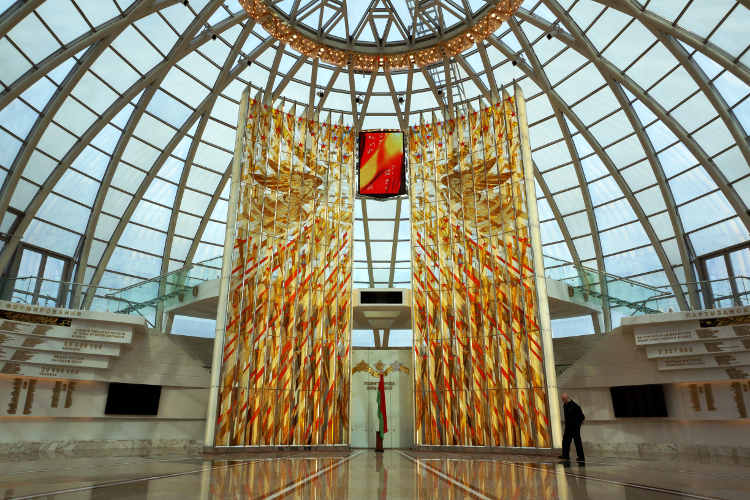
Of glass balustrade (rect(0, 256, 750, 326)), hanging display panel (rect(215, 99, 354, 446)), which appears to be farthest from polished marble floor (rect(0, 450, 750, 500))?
glass balustrade (rect(0, 256, 750, 326))

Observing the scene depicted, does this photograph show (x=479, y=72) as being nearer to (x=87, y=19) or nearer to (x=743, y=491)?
(x=87, y=19)

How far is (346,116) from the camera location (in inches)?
1103

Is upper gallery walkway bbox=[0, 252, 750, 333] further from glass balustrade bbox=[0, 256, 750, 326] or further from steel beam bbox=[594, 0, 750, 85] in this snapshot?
steel beam bbox=[594, 0, 750, 85]

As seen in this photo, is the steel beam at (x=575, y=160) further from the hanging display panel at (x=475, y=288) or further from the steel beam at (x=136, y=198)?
the steel beam at (x=136, y=198)

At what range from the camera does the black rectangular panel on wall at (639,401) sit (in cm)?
1775

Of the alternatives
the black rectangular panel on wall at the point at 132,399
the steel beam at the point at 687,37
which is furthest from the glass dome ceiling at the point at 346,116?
the black rectangular panel on wall at the point at 132,399

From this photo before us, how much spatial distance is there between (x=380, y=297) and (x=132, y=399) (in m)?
11.0

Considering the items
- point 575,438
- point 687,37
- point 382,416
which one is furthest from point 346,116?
point 575,438

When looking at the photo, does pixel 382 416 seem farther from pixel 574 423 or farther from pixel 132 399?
pixel 132 399

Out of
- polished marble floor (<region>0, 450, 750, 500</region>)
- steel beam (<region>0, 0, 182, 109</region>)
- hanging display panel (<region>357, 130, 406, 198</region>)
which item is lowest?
polished marble floor (<region>0, 450, 750, 500</region>)

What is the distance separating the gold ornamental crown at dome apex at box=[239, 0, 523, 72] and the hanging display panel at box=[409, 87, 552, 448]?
343cm

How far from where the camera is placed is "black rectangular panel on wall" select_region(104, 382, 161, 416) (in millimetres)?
18672

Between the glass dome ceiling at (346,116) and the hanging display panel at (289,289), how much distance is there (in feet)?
8.84

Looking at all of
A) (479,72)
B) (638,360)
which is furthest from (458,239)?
(479,72)
